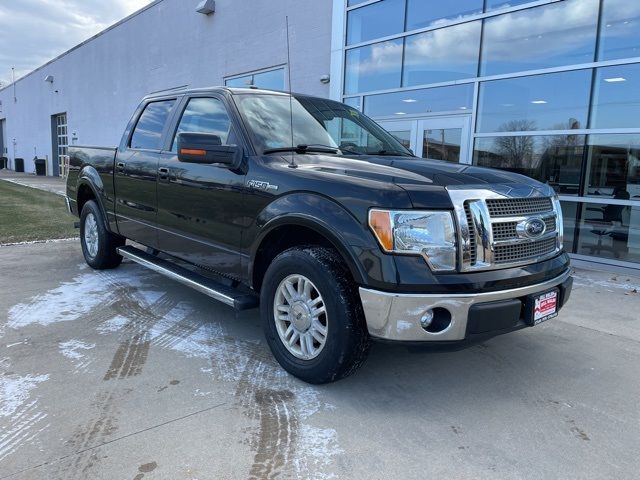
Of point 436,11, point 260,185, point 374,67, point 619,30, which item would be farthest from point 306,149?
point 374,67

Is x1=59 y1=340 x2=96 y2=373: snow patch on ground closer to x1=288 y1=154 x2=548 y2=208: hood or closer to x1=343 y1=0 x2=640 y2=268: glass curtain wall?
x1=288 y1=154 x2=548 y2=208: hood

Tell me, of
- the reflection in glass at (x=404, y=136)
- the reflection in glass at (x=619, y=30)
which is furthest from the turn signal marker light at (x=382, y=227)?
the reflection in glass at (x=404, y=136)

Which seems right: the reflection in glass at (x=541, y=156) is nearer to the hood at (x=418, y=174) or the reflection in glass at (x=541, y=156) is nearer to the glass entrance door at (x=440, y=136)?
the glass entrance door at (x=440, y=136)

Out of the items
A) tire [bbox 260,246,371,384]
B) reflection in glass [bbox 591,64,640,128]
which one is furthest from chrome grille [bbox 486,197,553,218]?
reflection in glass [bbox 591,64,640,128]

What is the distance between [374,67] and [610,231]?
5.79m

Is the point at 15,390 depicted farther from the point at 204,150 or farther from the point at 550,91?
the point at 550,91

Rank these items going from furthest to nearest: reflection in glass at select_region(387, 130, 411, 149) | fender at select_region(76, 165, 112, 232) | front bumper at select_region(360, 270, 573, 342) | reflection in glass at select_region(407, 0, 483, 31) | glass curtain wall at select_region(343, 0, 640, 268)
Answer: reflection in glass at select_region(387, 130, 411, 149) → reflection in glass at select_region(407, 0, 483, 31) → glass curtain wall at select_region(343, 0, 640, 268) → fender at select_region(76, 165, 112, 232) → front bumper at select_region(360, 270, 573, 342)

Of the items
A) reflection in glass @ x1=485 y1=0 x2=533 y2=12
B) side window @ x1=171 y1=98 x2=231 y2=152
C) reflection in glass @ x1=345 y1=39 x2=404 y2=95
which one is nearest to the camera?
side window @ x1=171 y1=98 x2=231 y2=152

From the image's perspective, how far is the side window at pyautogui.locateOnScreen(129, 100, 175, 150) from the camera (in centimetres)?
482

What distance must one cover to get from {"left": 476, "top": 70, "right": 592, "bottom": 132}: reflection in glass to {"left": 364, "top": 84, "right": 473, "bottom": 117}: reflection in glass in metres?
0.42

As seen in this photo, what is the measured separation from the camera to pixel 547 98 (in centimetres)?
809

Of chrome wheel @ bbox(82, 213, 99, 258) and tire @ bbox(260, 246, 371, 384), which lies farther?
chrome wheel @ bbox(82, 213, 99, 258)

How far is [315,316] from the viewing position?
10.2ft

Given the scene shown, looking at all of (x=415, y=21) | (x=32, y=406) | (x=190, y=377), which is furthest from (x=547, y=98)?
(x=32, y=406)
